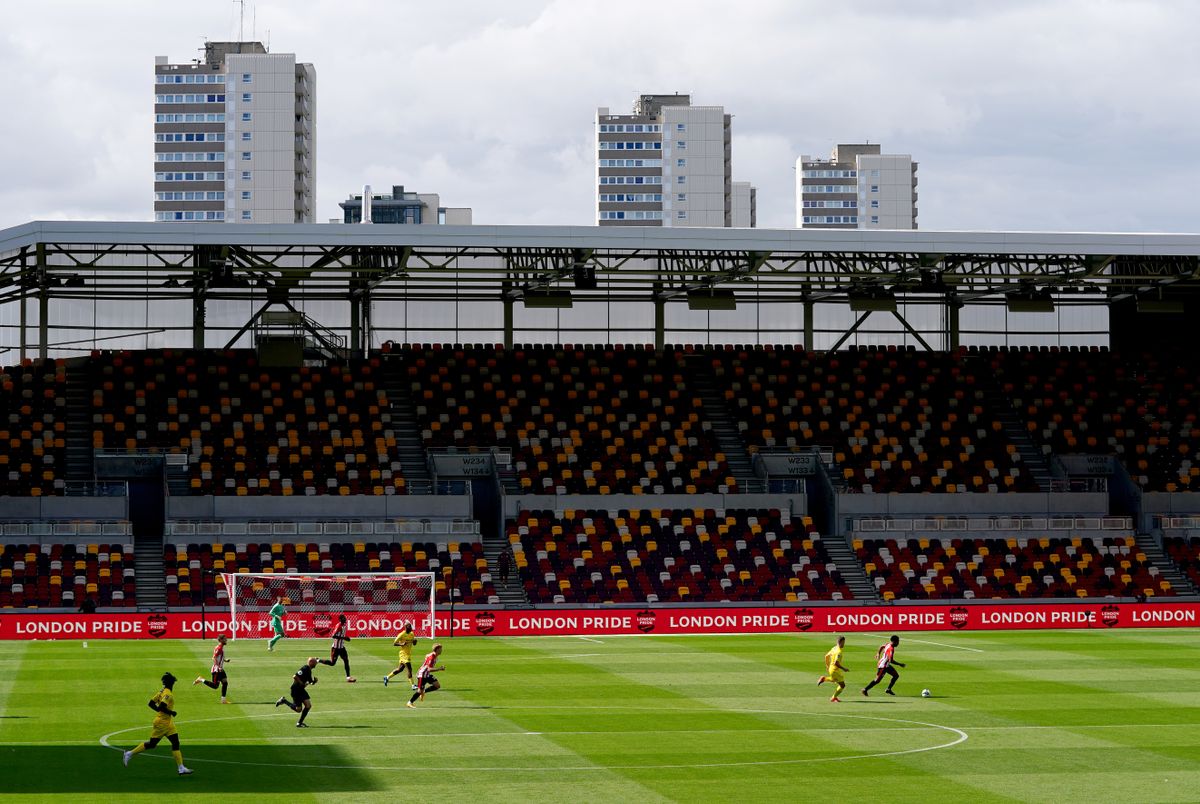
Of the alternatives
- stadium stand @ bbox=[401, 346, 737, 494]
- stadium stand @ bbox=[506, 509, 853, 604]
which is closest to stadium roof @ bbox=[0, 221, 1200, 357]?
stadium stand @ bbox=[401, 346, 737, 494]

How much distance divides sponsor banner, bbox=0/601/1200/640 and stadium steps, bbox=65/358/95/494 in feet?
36.4

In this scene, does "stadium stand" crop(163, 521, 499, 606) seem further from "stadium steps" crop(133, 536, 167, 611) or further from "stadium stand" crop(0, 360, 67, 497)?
"stadium stand" crop(0, 360, 67, 497)

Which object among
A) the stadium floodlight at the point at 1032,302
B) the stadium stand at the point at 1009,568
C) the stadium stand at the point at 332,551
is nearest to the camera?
the stadium stand at the point at 332,551

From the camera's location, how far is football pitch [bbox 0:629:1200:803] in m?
25.2

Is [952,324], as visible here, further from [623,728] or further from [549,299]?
[623,728]

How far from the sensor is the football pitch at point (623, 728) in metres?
25.2

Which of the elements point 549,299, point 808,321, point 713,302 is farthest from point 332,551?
point 808,321

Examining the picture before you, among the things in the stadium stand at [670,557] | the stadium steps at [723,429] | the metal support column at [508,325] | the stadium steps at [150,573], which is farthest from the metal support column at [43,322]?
the stadium steps at [723,429]

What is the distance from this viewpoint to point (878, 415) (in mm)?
74062

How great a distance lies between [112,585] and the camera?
193 feet

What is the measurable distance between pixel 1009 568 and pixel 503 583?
20068mm

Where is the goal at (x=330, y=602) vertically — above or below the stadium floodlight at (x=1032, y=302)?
below

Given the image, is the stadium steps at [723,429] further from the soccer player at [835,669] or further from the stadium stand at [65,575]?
the soccer player at [835,669]

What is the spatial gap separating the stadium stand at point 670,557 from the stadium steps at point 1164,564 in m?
13.2
